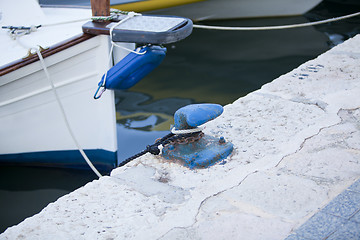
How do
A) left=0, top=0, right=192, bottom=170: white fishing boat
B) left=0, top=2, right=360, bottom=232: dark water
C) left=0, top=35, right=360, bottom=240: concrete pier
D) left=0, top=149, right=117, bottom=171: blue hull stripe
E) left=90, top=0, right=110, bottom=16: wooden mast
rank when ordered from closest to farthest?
left=0, top=35, right=360, bottom=240: concrete pier, left=90, top=0, right=110, bottom=16: wooden mast, left=0, top=0, right=192, bottom=170: white fishing boat, left=0, top=2, right=360, bottom=232: dark water, left=0, top=149, right=117, bottom=171: blue hull stripe

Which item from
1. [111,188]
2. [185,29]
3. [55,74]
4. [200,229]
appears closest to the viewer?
[200,229]

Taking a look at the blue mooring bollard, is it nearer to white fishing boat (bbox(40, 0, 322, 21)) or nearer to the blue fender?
the blue fender

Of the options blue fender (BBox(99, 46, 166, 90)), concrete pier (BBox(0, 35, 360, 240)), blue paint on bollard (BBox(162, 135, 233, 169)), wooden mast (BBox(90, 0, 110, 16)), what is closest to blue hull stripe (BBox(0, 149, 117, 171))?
blue fender (BBox(99, 46, 166, 90))

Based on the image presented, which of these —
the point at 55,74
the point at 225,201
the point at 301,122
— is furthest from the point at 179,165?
the point at 55,74

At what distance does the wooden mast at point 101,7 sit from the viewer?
12.5ft

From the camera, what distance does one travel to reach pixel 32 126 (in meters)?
4.36

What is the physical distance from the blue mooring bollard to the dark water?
2.06 m

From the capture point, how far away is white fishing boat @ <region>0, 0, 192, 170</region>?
12.8 ft

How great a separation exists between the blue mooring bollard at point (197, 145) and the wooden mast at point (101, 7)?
1729 mm

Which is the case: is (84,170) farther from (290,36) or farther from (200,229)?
(290,36)

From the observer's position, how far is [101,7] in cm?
382

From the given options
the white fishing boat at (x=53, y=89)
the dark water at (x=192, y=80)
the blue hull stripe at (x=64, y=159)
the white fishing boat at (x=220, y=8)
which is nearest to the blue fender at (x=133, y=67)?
the white fishing boat at (x=53, y=89)

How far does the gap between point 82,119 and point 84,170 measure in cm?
55

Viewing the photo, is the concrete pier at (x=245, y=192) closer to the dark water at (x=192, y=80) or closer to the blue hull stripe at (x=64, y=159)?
the blue hull stripe at (x=64, y=159)
